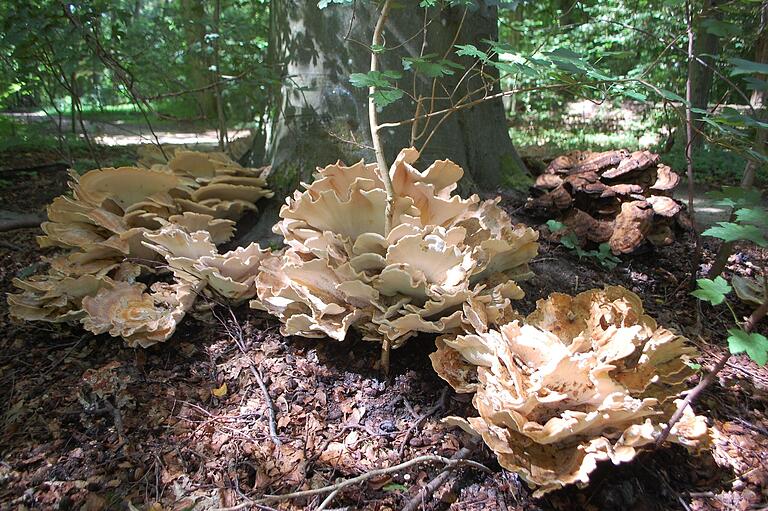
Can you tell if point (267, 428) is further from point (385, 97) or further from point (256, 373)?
point (385, 97)

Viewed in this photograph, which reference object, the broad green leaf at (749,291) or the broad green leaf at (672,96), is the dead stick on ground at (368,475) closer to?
the broad green leaf at (672,96)

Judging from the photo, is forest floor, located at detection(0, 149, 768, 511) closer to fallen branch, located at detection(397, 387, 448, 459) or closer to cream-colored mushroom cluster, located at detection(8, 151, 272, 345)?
fallen branch, located at detection(397, 387, 448, 459)

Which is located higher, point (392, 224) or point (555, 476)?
point (392, 224)

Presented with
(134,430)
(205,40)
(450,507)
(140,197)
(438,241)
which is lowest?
(450,507)

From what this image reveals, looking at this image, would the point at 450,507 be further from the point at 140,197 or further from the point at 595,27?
the point at 595,27

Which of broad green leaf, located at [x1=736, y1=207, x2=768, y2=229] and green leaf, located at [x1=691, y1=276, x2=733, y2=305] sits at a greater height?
broad green leaf, located at [x1=736, y1=207, x2=768, y2=229]

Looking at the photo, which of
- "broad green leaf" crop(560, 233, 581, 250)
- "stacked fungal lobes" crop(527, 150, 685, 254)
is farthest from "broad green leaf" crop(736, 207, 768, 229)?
"broad green leaf" crop(560, 233, 581, 250)

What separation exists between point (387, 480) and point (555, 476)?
2.48ft

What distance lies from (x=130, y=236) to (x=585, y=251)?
3.44 m

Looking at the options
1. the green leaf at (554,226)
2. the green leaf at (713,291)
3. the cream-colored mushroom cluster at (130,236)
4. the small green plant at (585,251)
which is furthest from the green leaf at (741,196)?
the cream-colored mushroom cluster at (130,236)

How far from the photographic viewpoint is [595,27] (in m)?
12.9

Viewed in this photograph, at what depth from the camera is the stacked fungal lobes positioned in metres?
3.44

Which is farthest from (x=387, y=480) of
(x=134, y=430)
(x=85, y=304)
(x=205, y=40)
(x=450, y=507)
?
(x=205, y=40)

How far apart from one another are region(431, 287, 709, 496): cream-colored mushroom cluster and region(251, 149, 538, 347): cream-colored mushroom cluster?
0.26 metres
